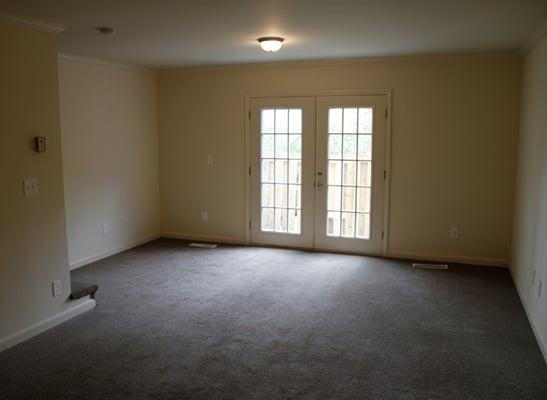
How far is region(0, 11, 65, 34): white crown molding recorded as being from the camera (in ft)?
10.9

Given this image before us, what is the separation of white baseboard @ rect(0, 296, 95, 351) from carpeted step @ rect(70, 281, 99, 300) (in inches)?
2.7

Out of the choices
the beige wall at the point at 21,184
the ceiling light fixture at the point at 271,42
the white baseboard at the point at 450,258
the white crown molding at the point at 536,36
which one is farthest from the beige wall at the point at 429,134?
the beige wall at the point at 21,184

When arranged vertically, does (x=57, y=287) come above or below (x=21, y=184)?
below

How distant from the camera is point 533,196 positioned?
161 inches

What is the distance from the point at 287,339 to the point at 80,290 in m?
1.88

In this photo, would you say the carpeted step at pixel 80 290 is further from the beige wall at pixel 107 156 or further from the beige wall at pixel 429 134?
the beige wall at pixel 429 134

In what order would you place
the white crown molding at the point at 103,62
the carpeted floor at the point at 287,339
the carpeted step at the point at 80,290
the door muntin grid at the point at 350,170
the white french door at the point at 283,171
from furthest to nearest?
1. the white french door at the point at 283,171
2. the door muntin grid at the point at 350,170
3. the white crown molding at the point at 103,62
4. the carpeted step at the point at 80,290
5. the carpeted floor at the point at 287,339

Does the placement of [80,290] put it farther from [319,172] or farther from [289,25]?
[319,172]

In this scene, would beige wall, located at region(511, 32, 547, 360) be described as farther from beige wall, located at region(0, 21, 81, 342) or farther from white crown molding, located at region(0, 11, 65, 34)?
white crown molding, located at region(0, 11, 65, 34)

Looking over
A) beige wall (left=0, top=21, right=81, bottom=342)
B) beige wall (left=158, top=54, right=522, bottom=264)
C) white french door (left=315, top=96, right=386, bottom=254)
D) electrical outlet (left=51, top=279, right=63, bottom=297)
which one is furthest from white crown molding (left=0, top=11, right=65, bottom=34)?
white french door (left=315, top=96, right=386, bottom=254)

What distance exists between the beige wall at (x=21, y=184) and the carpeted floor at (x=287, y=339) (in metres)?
0.36

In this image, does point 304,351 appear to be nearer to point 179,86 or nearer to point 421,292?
point 421,292

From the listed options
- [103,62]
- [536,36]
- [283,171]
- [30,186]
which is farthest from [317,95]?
[30,186]

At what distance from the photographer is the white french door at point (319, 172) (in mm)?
5781
